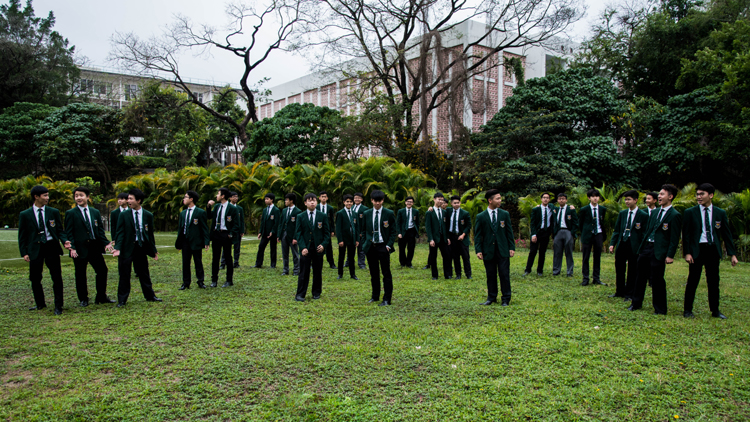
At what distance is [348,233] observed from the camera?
899cm

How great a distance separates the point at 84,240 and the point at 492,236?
577 cm

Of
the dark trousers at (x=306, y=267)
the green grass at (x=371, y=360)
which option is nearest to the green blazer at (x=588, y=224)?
the green grass at (x=371, y=360)

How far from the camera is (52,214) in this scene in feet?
20.4

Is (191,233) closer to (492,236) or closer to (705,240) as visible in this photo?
(492,236)

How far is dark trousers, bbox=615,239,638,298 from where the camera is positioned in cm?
712

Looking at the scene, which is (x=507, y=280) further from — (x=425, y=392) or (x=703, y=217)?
(x=425, y=392)

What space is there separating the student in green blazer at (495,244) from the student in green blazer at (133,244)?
16.0ft

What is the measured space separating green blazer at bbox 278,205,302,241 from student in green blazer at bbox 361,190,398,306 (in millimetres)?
2191

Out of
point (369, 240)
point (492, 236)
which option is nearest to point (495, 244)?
point (492, 236)

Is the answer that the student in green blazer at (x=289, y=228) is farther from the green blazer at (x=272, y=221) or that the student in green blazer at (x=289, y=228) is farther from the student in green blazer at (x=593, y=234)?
the student in green blazer at (x=593, y=234)

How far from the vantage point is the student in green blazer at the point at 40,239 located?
240 inches

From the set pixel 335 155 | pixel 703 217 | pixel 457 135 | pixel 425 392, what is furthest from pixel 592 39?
pixel 425 392

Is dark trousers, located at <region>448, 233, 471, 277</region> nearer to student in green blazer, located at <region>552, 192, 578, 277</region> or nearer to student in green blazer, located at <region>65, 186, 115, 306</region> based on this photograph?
student in green blazer, located at <region>552, 192, 578, 277</region>

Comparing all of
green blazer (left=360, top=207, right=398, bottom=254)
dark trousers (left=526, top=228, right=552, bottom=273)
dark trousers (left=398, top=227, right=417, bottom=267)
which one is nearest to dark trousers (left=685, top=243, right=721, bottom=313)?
dark trousers (left=526, top=228, right=552, bottom=273)
